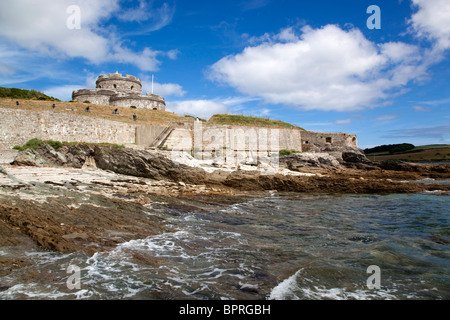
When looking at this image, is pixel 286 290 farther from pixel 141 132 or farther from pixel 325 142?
pixel 325 142

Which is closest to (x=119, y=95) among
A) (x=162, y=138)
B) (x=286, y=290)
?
(x=162, y=138)

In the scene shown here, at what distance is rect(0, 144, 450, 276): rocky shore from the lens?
5.41 meters

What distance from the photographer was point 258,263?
15.5 ft

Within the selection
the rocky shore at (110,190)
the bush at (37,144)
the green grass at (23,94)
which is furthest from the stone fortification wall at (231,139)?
the green grass at (23,94)

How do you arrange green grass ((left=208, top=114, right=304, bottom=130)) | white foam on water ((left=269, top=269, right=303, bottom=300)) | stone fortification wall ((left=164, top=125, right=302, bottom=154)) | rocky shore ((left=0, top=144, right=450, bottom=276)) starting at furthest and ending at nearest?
1. green grass ((left=208, top=114, right=304, bottom=130))
2. stone fortification wall ((left=164, top=125, right=302, bottom=154))
3. rocky shore ((left=0, top=144, right=450, bottom=276))
4. white foam on water ((left=269, top=269, right=303, bottom=300))

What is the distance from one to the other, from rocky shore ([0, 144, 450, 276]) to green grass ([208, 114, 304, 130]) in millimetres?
9348

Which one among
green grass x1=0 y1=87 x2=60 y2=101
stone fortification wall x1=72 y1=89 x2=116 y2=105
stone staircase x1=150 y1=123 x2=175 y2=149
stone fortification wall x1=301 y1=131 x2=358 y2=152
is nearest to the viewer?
stone staircase x1=150 y1=123 x2=175 y2=149

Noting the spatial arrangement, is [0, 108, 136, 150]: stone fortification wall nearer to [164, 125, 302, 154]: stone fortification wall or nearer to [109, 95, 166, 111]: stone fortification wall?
[164, 125, 302, 154]: stone fortification wall

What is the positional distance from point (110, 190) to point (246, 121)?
75.5 ft

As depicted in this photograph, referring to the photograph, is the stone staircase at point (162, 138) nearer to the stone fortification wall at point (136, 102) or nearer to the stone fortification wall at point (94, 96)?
the stone fortification wall at point (136, 102)

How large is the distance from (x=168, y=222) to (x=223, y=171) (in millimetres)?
9087

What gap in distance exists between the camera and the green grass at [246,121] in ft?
102

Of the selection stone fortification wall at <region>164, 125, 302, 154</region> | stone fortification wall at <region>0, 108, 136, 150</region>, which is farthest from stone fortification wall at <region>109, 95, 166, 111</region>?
stone fortification wall at <region>0, 108, 136, 150</region>

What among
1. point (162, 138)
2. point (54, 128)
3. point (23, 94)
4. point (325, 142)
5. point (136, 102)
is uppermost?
point (23, 94)
